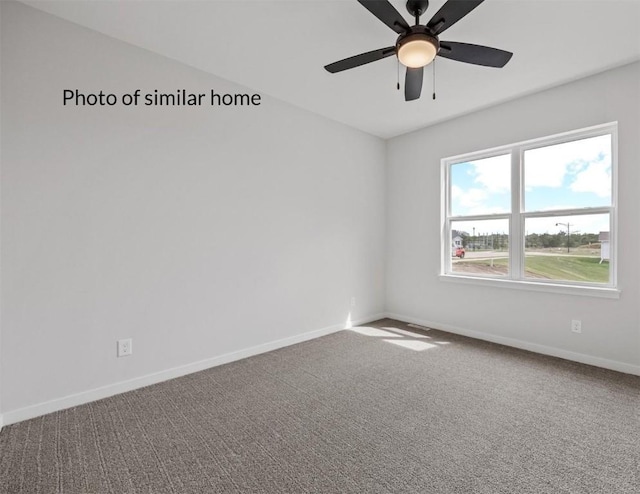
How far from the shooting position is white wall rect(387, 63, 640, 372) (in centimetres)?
274

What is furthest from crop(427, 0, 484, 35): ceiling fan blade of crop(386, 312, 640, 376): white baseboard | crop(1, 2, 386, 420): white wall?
crop(386, 312, 640, 376): white baseboard

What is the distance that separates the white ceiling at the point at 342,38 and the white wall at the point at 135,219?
25cm

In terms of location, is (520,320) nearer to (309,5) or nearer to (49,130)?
(309,5)

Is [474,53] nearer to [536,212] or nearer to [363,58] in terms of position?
[363,58]

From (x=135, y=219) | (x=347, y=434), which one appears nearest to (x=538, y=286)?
(x=347, y=434)

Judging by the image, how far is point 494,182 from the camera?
372cm

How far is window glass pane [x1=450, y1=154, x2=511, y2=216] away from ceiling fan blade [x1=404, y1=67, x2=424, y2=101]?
5.82 ft

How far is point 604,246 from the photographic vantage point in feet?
9.71

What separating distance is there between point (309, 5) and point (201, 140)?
139 centimetres

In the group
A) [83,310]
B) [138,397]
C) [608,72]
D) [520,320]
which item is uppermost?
[608,72]

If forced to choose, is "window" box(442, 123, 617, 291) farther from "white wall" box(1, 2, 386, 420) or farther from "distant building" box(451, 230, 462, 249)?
"white wall" box(1, 2, 386, 420)

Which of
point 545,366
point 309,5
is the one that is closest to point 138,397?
point 309,5

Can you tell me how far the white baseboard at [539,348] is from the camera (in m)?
2.79

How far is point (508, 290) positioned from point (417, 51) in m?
2.75
